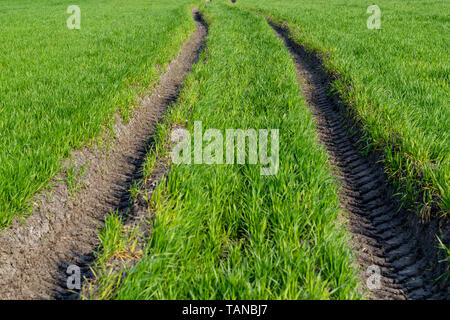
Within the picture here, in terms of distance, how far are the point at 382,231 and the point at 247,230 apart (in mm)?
1349

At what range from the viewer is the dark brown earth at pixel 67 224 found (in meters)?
2.49

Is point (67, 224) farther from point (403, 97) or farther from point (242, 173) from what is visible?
point (403, 97)

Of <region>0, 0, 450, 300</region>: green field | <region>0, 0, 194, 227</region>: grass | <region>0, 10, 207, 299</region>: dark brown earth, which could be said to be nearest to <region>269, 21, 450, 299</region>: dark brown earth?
<region>0, 0, 450, 300</region>: green field

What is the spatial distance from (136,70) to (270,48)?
4447 mm

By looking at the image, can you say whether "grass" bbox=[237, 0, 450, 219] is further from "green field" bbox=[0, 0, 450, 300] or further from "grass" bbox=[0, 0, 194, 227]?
"grass" bbox=[0, 0, 194, 227]

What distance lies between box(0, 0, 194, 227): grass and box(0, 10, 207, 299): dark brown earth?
0.16 m

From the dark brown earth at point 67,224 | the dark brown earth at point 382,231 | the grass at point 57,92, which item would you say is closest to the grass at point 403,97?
the dark brown earth at point 382,231

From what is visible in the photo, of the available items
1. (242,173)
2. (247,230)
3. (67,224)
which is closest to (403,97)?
(242,173)

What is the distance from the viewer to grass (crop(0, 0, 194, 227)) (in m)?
3.16

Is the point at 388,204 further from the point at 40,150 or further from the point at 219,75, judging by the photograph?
the point at 219,75

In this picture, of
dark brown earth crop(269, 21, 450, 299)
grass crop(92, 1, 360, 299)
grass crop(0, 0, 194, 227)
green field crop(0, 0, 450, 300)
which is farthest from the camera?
grass crop(0, 0, 194, 227)

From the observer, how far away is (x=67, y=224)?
3182mm

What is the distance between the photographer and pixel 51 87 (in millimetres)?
5750

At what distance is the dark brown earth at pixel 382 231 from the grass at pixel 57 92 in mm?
2933
